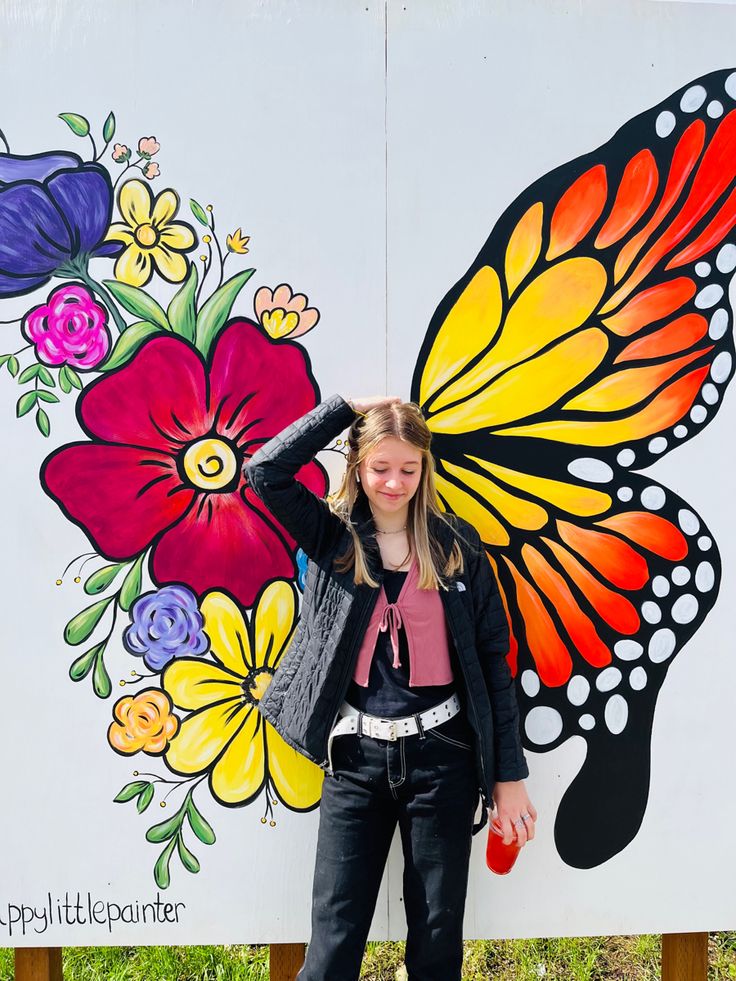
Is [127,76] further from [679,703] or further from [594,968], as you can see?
[594,968]

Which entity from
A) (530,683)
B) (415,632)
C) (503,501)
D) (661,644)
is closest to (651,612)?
(661,644)

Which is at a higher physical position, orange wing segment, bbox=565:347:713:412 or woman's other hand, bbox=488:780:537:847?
orange wing segment, bbox=565:347:713:412

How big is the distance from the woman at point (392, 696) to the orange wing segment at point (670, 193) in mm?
709

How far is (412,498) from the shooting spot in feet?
6.02

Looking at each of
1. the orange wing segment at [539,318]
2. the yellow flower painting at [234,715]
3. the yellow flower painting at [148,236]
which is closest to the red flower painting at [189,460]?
the yellow flower painting at [234,715]

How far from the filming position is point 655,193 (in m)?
2.08

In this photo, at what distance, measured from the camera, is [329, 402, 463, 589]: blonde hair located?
1.75 meters

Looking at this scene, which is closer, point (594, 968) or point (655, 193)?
point (655, 193)

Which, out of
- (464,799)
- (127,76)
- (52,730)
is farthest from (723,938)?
(127,76)

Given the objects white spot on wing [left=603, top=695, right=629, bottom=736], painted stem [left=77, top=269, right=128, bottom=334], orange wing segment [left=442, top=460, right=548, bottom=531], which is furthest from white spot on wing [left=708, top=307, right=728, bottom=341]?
painted stem [left=77, top=269, right=128, bottom=334]

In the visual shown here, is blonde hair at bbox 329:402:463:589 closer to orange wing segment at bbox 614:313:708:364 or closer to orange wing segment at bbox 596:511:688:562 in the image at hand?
orange wing segment at bbox 596:511:688:562

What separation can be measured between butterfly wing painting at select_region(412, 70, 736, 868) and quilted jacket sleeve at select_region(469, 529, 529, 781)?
0.82 ft

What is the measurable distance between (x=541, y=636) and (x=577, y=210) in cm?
108

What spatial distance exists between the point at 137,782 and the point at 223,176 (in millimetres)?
1516
